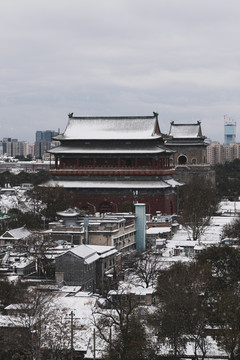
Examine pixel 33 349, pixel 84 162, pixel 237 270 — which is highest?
pixel 84 162

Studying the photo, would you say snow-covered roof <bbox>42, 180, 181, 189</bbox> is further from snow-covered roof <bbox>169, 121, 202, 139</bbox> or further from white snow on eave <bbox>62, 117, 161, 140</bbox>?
snow-covered roof <bbox>169, 121, 202, 139</bbox>

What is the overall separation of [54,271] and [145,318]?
13.0 m

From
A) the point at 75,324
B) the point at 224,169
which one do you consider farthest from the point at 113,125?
the point at 224,169

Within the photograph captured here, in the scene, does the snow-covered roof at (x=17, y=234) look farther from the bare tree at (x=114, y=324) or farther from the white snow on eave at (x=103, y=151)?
the white snow on eave at (x=103, y=151)

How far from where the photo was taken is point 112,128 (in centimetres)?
8419

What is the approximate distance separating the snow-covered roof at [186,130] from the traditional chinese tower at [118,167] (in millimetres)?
25514

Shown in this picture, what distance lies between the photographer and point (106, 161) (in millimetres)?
82500

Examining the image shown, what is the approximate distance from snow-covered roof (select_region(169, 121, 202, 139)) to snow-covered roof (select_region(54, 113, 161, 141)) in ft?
82.0

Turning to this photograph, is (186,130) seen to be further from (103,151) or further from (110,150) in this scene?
(103,151)

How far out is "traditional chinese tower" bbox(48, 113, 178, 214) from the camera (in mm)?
80000

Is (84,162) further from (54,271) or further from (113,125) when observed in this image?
(54,271)

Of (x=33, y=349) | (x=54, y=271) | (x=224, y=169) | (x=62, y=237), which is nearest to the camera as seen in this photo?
(x=33, y=349)

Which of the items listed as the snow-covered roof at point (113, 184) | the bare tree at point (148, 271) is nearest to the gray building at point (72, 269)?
the bare tree at point (148, 271)

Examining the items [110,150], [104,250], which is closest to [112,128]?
[110,150]
